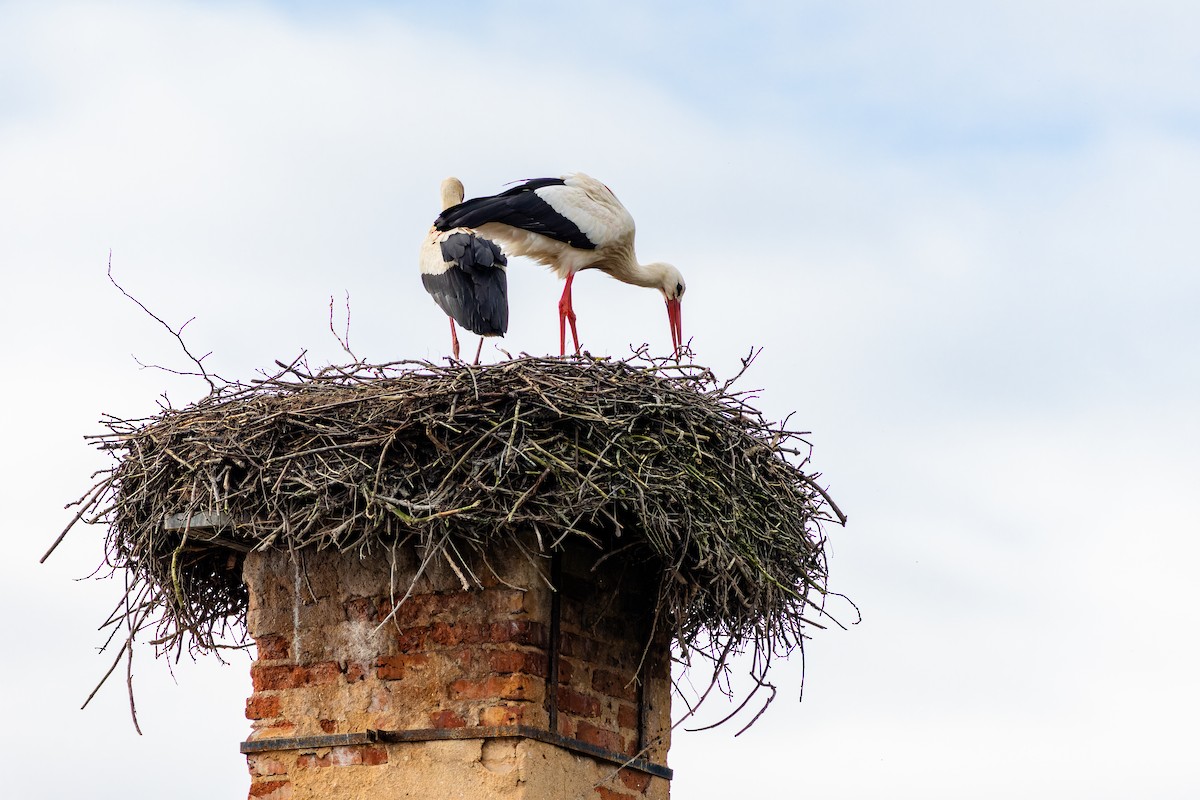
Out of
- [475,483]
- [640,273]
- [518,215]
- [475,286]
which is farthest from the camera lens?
[640,273]

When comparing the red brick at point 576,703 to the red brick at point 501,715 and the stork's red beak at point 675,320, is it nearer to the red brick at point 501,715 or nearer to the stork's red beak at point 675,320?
the red brick at point 501,715

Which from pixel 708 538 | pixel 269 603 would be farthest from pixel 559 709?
pixel 269 603

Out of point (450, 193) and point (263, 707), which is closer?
point (263, 707)

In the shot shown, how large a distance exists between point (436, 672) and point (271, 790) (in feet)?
2.34

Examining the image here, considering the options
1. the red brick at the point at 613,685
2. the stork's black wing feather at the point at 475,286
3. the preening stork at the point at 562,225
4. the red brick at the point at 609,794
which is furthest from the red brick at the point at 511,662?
the preening stork at the point at 562,225

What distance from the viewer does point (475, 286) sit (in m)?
7.66

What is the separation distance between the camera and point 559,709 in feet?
17.8

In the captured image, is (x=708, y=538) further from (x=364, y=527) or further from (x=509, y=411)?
(x=364, y=527)

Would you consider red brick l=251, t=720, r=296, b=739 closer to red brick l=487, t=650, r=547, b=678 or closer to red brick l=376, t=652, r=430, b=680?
red brick l=376, t=652, r=430, b=680

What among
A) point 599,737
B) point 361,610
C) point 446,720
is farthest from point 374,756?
point 599,737

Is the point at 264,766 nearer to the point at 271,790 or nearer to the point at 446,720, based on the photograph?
the point at 271,790

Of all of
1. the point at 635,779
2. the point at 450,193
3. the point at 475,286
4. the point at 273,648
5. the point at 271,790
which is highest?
the point at 450,193

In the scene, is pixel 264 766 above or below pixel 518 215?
below

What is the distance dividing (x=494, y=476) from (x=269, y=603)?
1.11 meters
